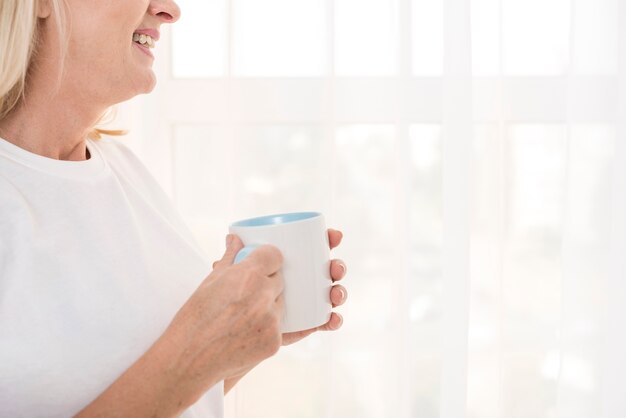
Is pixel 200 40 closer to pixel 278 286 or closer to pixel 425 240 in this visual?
pixel 425 240

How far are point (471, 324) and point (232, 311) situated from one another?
818mm

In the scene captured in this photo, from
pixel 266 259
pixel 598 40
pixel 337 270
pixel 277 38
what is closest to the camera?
pixel 266 259

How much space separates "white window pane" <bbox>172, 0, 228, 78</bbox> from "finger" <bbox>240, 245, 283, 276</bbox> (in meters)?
0.79

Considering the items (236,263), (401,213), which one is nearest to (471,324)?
(401,213)

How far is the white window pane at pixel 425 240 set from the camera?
1440 millimetres

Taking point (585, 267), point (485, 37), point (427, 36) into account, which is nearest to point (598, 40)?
point (485, 37)

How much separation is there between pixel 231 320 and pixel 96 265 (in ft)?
0.92

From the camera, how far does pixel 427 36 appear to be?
1.42 metres

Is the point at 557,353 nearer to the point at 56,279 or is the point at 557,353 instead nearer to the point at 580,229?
the point at 580,229

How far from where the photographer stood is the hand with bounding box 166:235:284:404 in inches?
30.5

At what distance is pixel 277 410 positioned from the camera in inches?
59.0

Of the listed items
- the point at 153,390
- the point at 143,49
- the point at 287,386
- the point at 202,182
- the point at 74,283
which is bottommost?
the point at 287,386

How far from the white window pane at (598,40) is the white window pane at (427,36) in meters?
0.28

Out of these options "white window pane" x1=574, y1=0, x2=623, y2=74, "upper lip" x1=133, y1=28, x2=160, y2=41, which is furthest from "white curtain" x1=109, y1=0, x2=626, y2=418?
"upper lip" x1=133, y1=28, x2=160, y2=41
